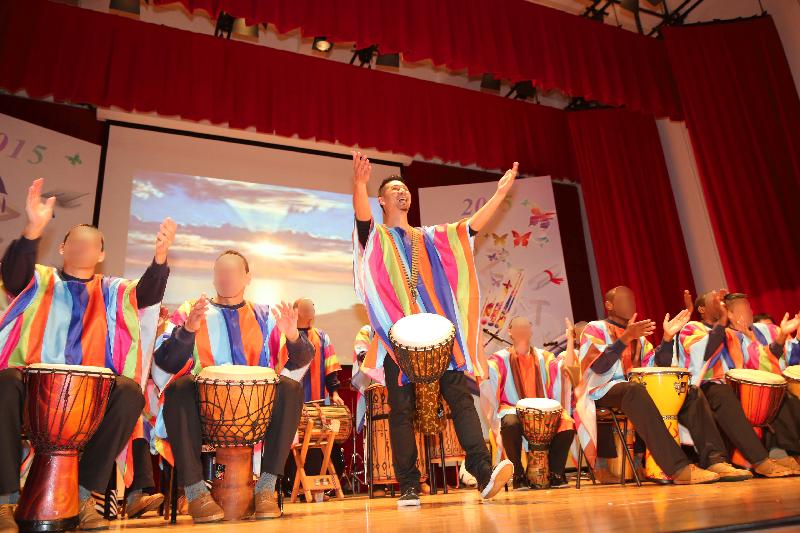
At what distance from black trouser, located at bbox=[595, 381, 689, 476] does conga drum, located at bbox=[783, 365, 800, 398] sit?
140 cm

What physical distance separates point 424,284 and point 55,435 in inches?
70.1

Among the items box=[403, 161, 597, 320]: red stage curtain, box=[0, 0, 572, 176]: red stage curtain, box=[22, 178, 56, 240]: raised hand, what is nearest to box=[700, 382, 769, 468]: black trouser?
box=[22, 178, 56, 240]: raised hand

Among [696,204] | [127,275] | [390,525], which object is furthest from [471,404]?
[696,204]

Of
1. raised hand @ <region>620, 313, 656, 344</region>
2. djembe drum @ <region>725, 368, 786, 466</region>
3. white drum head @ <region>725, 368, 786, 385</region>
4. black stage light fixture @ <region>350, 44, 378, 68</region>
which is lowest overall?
djembe drum @ <region>725, 368, 786, 466</region>

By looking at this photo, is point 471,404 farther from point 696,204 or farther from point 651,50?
point 696,204

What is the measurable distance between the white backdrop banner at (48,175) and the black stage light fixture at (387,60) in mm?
3458

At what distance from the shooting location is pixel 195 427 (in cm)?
263

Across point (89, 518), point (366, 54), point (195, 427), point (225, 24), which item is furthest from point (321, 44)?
point (89, 518)

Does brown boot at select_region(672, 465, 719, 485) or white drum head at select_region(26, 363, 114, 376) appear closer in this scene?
white drum head at select_region(26, 363, 114, 376)

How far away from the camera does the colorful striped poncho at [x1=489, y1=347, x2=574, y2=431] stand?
493 cm

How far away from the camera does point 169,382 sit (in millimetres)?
2764

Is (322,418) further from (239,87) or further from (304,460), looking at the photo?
(239,87)

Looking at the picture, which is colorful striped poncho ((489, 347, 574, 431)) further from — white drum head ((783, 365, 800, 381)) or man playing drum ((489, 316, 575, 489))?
white drum head ((783, 365, 800, 381))

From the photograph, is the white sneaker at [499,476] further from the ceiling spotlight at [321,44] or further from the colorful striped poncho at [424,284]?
the ceiling spotlight at [321,44]
